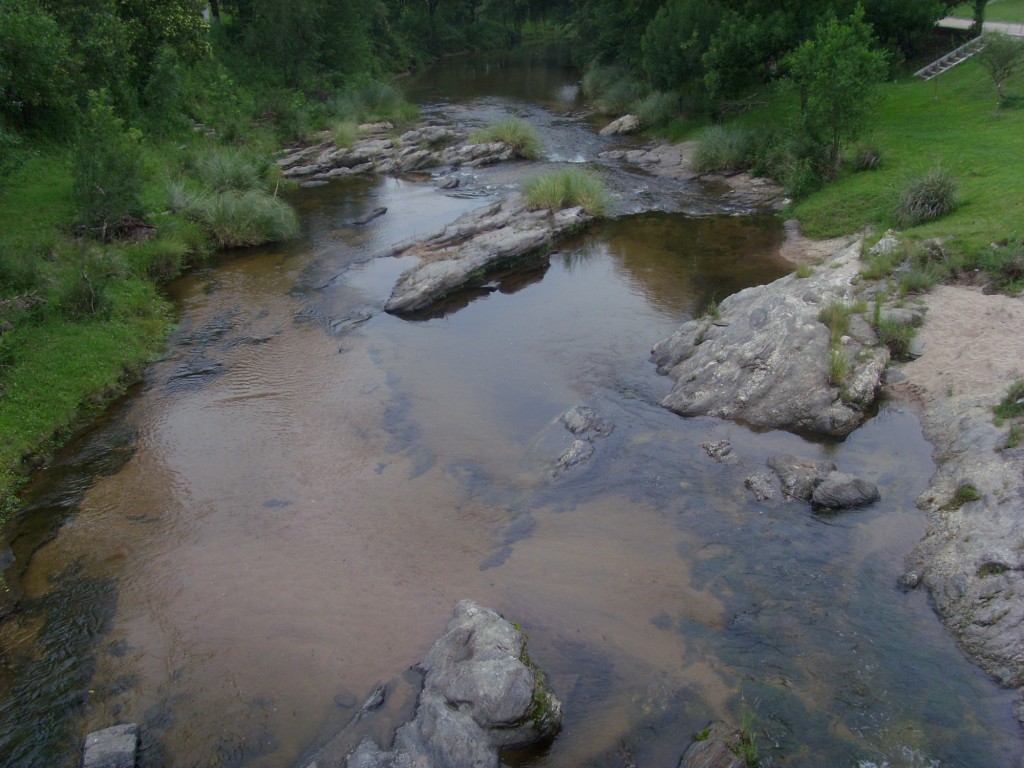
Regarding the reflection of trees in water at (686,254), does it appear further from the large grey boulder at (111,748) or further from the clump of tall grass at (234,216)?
the large grey boulder at (111,748)

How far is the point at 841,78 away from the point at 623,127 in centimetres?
1621

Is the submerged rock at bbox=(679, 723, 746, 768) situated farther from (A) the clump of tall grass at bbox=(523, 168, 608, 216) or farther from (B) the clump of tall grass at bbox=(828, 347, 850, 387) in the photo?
(A) the clump of tall grass at bbox=(523, 168, 608, 216)

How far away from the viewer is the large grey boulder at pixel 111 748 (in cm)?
801

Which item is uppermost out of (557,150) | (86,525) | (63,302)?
(63,302)

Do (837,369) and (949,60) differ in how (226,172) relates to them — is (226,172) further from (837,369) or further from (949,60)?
(949,60)

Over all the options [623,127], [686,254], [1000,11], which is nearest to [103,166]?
[686,254]

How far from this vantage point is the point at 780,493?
1193 centimetres

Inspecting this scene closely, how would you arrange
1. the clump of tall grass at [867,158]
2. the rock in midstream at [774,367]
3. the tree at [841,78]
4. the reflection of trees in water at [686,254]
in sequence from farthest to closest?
the clump of tall grass at [867,158], the tree at [841,78], the reflection of trees in water at [686,254], the rock in midstream at [774,367]

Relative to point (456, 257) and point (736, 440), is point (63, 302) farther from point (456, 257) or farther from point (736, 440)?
point (736, 440)

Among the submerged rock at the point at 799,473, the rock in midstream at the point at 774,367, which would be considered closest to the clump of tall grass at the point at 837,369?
the rock in midstream at the point at 774,367

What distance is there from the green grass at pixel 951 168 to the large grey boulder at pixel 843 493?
897 centimetres

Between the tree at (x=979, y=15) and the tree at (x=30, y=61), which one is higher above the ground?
the tree at (x=30, y=61)

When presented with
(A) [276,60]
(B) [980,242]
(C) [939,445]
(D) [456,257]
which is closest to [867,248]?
(B) [980,242]

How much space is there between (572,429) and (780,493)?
3.97m
